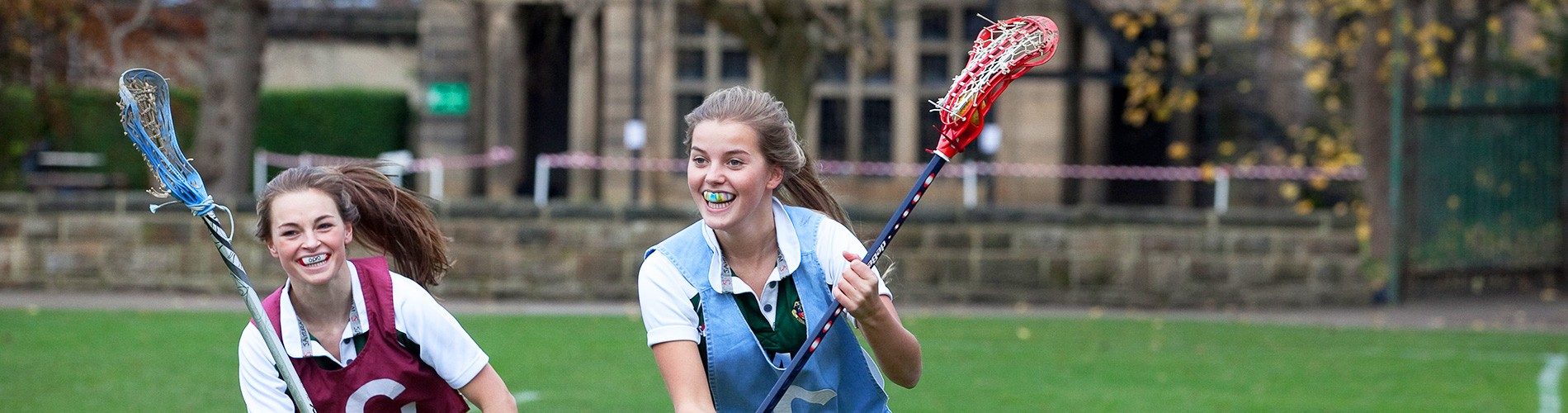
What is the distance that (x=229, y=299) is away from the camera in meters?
13.4

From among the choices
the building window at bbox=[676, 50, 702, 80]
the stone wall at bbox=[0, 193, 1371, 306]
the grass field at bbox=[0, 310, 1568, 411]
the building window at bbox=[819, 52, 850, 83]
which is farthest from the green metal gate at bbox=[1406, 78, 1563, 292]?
the building window at bbox=[676, 50, 702, 80]

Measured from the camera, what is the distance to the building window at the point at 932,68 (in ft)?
69.5

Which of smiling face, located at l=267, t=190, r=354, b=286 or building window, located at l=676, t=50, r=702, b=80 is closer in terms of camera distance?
smiling face, located at l=267, t=190, r=354, b=286

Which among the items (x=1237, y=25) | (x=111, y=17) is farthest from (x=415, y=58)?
(x=1237, y=25)

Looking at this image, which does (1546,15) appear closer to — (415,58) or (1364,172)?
(1364,172)

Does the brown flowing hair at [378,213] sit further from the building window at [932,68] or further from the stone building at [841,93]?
the building window at [932,68]

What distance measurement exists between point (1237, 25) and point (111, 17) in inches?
526

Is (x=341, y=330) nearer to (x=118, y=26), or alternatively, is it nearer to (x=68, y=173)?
(x=118, y=26)

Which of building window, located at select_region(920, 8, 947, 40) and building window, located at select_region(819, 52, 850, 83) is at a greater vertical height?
building window, located at select_region(920, 8, 947, 40)

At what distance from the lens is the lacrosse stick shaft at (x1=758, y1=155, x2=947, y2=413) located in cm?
390

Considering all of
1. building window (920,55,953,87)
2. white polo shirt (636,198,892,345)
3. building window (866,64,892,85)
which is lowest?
white polo shirt (636,198,892,345)

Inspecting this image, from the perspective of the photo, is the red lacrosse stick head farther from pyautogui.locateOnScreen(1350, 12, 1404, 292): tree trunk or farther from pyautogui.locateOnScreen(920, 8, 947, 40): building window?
pyautogui.locateOnScreen(920, 8, 947, 40): building window

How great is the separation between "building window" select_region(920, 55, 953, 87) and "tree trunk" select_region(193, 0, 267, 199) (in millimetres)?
8243

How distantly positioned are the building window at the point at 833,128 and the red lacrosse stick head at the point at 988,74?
1742cm
